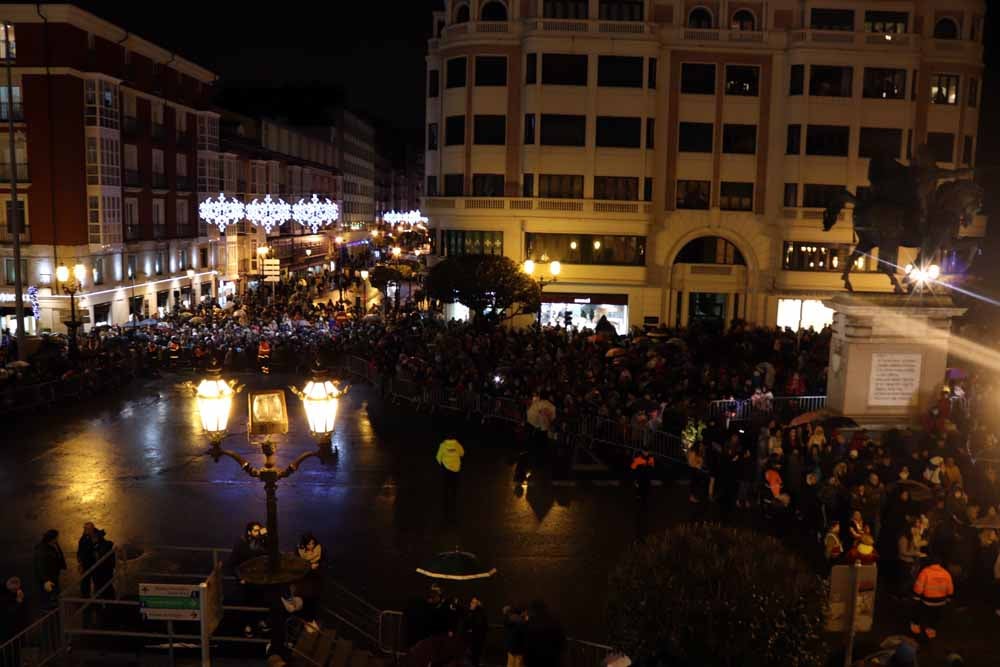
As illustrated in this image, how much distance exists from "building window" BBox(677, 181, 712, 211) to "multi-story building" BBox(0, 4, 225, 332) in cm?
2821

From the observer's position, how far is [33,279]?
45125mm

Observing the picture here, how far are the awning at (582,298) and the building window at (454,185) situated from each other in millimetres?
6756

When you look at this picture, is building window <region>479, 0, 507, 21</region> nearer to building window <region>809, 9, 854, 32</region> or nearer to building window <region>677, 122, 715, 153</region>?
building window <region>677, 122, 715, 153</region>

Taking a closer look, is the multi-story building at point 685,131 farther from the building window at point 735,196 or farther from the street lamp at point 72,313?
the street lamp at point 72,313

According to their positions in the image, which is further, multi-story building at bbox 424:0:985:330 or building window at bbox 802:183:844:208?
building window at bbox 802:183:844:208

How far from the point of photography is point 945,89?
154ft

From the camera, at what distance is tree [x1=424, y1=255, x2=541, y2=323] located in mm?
38250

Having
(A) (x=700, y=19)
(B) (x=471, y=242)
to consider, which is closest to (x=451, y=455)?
(B) (x=471, y=242)

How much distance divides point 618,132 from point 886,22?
14256mm

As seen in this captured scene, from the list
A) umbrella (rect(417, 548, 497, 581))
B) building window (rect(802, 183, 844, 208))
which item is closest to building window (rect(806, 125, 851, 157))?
building window (rect(802, 183, 844, 208))

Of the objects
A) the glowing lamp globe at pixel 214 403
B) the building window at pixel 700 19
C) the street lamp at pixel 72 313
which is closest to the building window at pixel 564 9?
the building window at pixel 700 19

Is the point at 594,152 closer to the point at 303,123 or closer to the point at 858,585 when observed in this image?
the point at 858,585

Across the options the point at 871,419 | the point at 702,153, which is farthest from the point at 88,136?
the point at 871,419

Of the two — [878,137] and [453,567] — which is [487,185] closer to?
[878,137]
